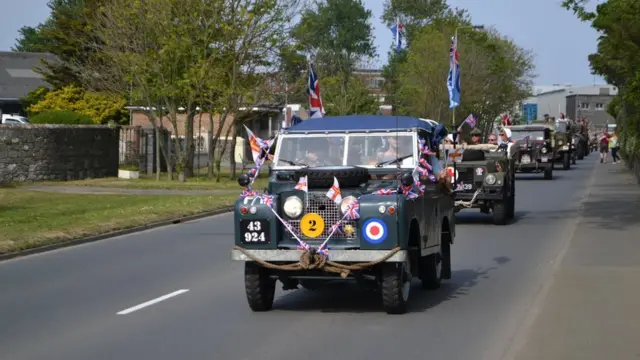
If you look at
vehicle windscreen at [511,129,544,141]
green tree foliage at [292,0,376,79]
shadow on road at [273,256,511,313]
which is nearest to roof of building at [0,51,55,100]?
green tree foliage at [292,0,376,79]

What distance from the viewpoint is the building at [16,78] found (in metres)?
81.1

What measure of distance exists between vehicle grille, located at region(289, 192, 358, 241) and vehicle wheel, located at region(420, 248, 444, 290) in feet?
5.82

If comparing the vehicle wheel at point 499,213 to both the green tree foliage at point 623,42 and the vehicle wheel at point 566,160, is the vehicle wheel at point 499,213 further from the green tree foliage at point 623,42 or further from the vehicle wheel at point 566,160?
the vehicle wheel at point 566,160

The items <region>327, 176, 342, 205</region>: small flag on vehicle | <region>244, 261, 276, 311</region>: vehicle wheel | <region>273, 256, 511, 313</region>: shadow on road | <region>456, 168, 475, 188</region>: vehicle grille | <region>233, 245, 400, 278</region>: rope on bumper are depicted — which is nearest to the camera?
<region>233, 245, 400, 278</region>: rope on bumper

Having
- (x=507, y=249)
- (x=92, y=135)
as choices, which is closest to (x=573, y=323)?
(x=507, y=249)

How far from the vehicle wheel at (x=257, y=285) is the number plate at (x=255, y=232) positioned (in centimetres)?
30

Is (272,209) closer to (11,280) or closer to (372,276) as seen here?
(372,276)

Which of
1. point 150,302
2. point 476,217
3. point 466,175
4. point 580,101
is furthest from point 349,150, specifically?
point 580,101

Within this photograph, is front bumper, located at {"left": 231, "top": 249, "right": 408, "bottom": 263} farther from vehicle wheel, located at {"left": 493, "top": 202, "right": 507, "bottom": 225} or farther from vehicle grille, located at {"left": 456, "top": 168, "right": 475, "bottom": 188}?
vehicle grille, located at {"left": 456, "top": 168, "right": 475, "bottom": 188}

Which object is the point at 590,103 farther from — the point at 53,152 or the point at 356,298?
the point at 356,298

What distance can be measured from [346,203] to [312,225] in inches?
17.5

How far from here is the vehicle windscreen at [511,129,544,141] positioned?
44875 mm

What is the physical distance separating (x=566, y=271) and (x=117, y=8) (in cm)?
2707

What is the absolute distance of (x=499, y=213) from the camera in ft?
74.1
